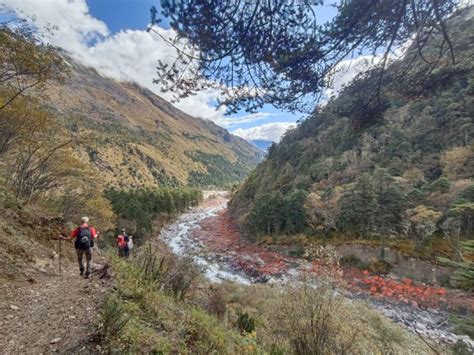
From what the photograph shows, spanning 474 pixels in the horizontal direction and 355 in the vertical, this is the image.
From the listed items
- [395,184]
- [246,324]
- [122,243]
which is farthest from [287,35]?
[395,184]

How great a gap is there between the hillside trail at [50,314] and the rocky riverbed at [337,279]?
2.75 metres

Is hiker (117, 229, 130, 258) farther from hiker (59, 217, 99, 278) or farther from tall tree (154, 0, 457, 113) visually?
tall tree (154, 0, 457, 113)

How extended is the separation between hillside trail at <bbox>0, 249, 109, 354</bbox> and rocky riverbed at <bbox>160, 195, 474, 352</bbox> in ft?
9.04

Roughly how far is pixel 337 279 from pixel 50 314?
18.2ft

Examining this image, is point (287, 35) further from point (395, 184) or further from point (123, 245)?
point (395, 184)

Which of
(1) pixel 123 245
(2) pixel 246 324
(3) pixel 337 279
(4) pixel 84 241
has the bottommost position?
(2) pixel 246 324

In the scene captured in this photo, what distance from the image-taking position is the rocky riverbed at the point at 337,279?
653 inches

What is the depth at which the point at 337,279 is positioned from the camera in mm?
6332

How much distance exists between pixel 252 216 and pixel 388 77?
39290 millimetres

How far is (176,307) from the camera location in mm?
6367

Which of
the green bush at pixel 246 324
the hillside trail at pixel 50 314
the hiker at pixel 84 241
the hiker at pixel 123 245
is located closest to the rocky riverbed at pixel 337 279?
the green bush at pixel 246 324

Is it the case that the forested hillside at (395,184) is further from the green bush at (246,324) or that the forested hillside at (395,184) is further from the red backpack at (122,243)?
the red backpack at (122,243)

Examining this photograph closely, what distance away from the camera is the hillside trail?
13.9 feet

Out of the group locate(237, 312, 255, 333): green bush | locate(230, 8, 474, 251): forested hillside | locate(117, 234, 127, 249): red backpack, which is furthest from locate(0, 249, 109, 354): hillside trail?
locate(230, 8, 474, 251): forested hillside
